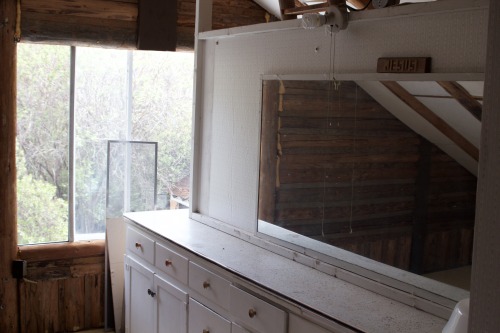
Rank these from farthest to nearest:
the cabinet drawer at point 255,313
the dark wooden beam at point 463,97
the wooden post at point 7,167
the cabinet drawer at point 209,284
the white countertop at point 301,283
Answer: the wooden post at point 7,167 < the cabinet drawer at point 209,284 < the cabinet drawer at point 255,313 < the white countertop at point 301,283 < the dark wooden beam at point 463,97

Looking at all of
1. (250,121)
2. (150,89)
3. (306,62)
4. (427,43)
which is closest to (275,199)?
(250,121)

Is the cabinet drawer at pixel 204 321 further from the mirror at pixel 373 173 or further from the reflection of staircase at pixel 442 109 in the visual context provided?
the reflection of staircase at pixel 442 109

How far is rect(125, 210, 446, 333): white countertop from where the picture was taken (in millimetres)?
2043

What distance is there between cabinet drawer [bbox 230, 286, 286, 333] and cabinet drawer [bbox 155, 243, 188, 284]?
0.50 metres

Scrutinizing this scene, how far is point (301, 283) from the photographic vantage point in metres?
2.44

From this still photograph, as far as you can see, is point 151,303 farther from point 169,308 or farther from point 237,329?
point 237,329

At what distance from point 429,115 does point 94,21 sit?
2.63m

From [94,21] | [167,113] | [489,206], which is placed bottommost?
[489,206]

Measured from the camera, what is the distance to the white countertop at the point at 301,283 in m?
2.04

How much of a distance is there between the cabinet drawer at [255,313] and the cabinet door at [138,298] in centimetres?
97

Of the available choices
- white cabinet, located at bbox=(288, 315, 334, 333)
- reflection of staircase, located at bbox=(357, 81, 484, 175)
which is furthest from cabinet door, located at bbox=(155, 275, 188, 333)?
reflection of staircase, located at bbox=(357, 81, 484, 175)

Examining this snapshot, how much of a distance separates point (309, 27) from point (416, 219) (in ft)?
3.09

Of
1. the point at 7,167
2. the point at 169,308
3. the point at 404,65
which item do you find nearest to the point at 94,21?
the point at 7,167

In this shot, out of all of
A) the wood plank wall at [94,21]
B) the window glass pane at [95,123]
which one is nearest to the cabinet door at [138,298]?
the window glass pane at [95,123]
